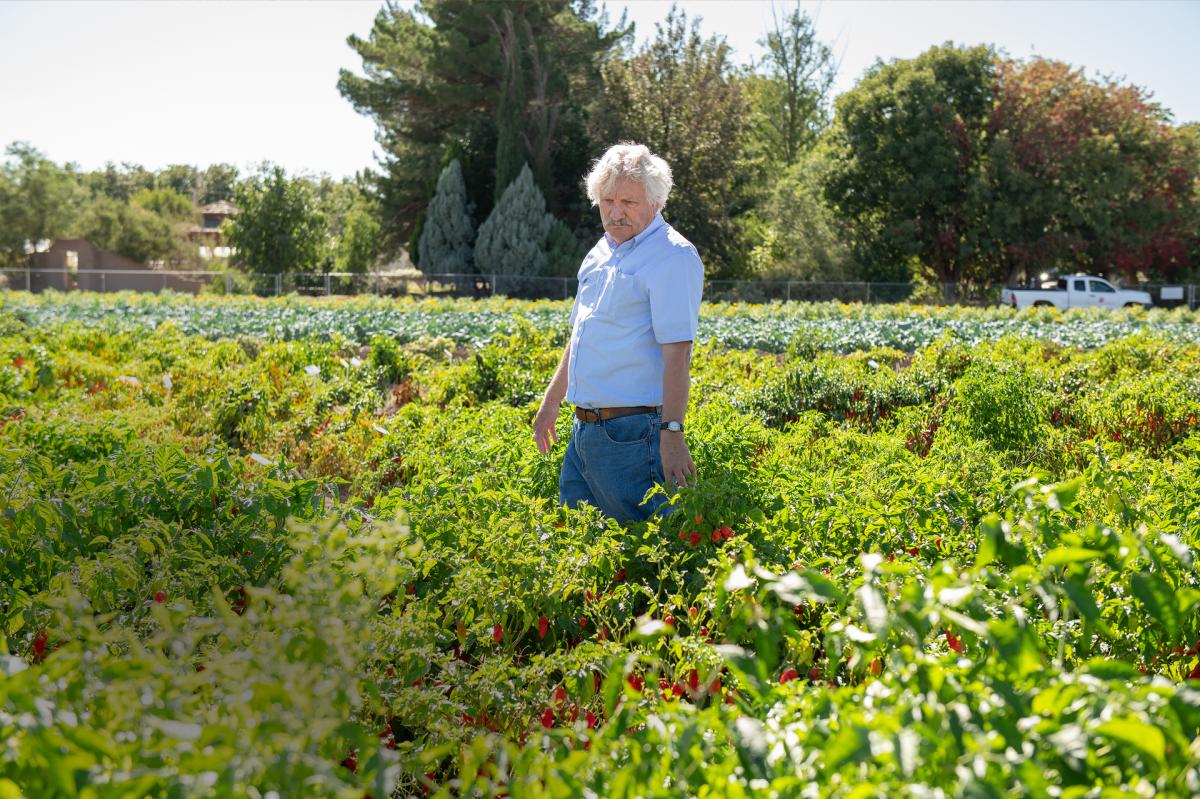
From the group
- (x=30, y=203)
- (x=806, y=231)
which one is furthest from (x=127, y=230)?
(x=806, y=231)

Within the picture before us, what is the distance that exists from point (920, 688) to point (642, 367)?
7.14 feet

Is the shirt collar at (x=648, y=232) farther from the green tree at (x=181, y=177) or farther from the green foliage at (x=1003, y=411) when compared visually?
the green tree at (x=181, y=177)

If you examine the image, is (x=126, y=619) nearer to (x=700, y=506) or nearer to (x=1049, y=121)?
(x=700, y=506)

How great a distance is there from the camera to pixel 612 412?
376cm

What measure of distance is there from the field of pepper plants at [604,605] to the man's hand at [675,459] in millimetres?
109

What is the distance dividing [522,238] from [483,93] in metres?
7.50

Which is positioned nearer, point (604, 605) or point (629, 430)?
point (604, 605)

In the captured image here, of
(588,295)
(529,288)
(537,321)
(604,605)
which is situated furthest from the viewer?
(529,288)

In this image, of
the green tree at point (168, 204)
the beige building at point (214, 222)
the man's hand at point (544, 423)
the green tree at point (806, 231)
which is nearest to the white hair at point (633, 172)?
the man's hand at point (544, 423)

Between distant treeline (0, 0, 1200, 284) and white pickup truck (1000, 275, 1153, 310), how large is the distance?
6.03ft

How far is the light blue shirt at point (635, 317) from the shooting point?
3.55 m

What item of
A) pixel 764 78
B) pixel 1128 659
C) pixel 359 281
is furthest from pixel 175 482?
pixel 764 78

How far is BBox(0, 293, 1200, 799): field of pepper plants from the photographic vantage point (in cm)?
149

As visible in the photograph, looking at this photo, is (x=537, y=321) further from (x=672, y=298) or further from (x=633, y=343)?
(x=672, y=298)
